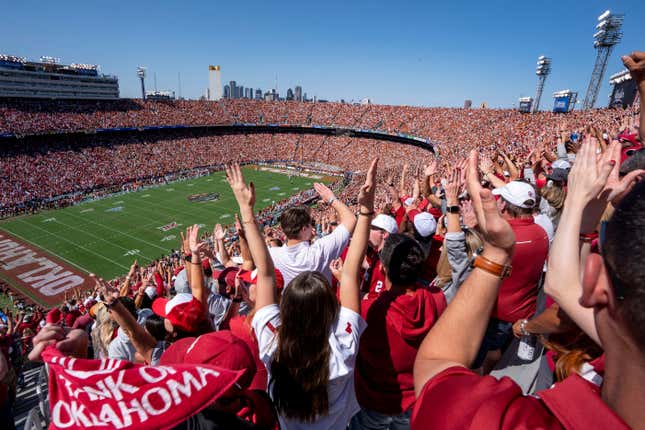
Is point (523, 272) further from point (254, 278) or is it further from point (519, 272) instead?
point (254, 278)

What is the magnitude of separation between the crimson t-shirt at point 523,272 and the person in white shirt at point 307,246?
63.6 inches

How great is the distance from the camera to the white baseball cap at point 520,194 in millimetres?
3445

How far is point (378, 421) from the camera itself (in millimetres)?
2674

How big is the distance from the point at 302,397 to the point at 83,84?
279ft

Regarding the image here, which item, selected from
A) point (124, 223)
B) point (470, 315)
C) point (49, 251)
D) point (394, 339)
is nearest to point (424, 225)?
point (394, 339)

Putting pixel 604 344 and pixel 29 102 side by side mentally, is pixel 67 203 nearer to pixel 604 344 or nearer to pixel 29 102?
Result: pixel 29 102

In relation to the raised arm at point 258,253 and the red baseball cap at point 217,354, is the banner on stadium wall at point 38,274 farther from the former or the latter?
the red baseball cap at point 217,354

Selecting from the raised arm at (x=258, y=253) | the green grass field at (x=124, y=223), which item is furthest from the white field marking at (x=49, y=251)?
the raised arm at (x=258, y=253)

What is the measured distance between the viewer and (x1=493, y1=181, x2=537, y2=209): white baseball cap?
11.3 ft

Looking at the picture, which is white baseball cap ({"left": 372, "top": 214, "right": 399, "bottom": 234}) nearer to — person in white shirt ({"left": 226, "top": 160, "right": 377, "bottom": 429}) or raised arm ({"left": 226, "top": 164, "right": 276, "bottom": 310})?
raised arm ({"left": 226, "top": 164, "right": 276, "bottom": 310})

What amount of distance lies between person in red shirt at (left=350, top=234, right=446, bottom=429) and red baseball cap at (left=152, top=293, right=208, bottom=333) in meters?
1.46

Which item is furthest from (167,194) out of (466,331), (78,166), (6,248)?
(466,331)

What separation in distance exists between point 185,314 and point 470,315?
8.21 feet

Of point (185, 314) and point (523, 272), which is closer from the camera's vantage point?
point (185, 314)
